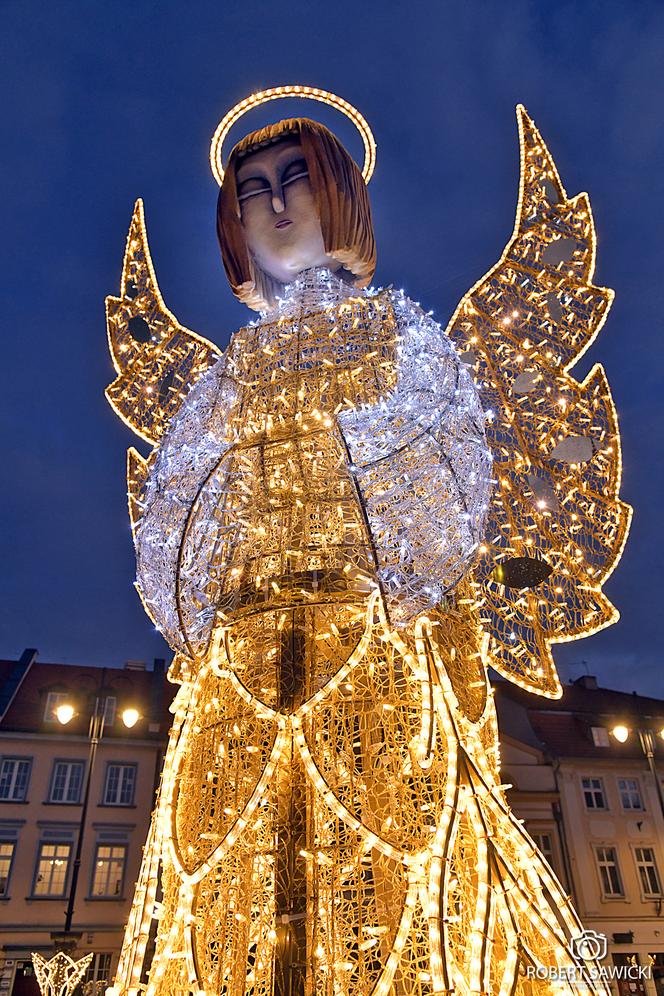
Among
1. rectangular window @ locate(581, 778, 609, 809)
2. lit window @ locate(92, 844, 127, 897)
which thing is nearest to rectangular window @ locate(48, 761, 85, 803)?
lit window @ locate(92, 844, 127, 897)

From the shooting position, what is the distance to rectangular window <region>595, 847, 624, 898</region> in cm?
1559

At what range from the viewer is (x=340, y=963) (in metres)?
3.61

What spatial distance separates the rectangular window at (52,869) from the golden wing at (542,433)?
1318 centimetres

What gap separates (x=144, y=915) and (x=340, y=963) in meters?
1.04

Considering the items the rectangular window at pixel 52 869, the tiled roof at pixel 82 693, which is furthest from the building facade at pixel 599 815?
the rectangular window at pixel 52 869

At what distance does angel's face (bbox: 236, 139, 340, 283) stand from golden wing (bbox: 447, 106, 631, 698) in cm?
119

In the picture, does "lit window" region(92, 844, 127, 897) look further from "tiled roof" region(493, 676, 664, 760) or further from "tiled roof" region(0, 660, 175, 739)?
"tiled roof" region(493, 676, 664, 760)

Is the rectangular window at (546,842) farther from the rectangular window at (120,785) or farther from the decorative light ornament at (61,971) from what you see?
the decorative light ornament at (61,971)

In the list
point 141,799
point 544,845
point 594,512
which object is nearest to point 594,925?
point 544,845

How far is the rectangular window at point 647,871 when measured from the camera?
15.8 metres

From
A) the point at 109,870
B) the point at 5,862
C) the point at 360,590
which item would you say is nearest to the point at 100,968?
the point at 109,870

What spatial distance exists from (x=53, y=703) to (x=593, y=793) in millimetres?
11541

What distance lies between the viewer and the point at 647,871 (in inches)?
629

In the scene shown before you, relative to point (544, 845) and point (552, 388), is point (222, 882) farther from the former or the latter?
point (544, 845)
